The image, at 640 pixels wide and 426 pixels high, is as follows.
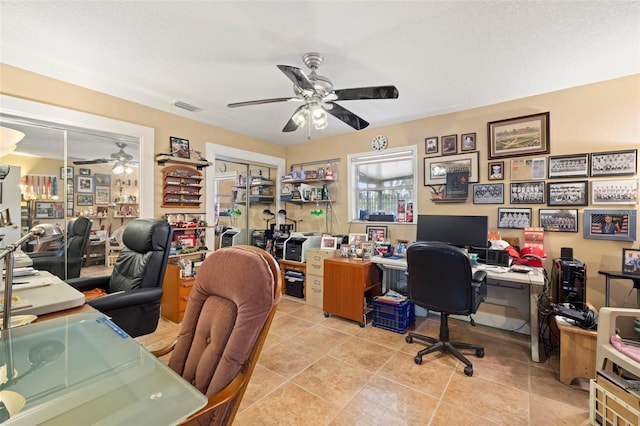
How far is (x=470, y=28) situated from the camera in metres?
1.88

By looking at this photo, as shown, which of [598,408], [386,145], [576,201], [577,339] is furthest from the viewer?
[386,145]

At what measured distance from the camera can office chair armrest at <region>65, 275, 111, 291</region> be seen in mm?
2269

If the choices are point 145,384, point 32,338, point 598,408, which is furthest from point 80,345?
point 598,408

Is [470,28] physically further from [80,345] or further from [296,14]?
[80,345]

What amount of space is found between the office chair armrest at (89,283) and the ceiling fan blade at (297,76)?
2340 mm

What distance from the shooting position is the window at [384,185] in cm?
372

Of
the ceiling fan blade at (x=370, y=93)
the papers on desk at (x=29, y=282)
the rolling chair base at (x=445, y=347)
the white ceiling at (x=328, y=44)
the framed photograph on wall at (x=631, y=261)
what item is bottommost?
the rolling chair base at (x=445, y=347)

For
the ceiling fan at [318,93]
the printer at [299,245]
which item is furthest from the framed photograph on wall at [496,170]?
the printer at [299,245]

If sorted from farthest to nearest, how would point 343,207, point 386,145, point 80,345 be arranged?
point 343,207
point 386,145
point 80,345

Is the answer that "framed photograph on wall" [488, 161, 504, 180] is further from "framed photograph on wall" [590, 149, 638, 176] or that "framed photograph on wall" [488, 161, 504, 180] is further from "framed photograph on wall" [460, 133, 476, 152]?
"framed photograph on wall" [590, 149, 638, 176]

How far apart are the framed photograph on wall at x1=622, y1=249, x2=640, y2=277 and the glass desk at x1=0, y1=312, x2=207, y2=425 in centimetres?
331

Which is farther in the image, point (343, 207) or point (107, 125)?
point (343, 207)

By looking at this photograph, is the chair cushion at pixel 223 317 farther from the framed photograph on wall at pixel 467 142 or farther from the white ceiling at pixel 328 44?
the framed photograph on wall at pixel 467 142

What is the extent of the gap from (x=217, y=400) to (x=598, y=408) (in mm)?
2221
